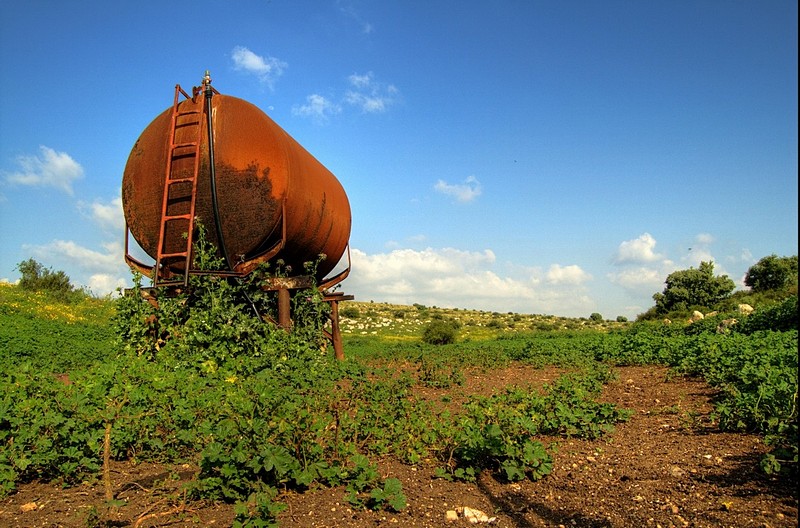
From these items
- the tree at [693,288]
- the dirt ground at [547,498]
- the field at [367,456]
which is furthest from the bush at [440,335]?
the tree at [693,288]

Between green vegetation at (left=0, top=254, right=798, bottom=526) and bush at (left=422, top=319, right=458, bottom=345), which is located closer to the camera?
green vegetation at (left=0, top=254, right=798, bottom=526)

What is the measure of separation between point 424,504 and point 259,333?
5688 millimetres

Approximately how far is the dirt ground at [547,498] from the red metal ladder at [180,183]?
469 cm

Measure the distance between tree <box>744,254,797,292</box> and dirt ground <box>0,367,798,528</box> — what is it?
36.1m

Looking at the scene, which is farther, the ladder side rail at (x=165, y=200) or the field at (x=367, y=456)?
the ladder side rail at (x=165, y=200)

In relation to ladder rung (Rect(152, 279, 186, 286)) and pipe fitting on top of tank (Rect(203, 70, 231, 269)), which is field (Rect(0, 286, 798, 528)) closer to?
ladder rung (Rect(152, 279, 186, 286))

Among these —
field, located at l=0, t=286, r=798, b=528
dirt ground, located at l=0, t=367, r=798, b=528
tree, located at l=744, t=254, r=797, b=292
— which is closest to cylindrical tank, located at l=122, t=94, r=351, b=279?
field, located at l=0, t=286, r=798, b=528

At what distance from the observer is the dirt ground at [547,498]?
10.3 ft

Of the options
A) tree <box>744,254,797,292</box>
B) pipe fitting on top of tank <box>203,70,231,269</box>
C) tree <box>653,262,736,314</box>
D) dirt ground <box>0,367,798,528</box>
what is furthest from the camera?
tree <box>653,262,736,314</box>

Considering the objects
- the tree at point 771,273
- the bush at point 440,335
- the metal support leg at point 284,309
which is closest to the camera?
the metal support leg at point 284,309

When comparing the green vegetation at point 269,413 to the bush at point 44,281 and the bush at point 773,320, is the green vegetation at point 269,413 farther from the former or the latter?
the bush at point 44,281

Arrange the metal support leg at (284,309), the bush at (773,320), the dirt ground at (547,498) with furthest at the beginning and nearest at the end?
the bush at (773,320), the metal support leg at (284,309), the dirt ground at (547,498)

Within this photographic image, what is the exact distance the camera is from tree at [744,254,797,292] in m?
34.0

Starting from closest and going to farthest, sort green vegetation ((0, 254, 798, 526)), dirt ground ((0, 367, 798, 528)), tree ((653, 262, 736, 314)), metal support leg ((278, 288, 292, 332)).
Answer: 1. dirt ground ((0, 367, 798, 528))
2. green vegetation ((0, 254, 798, 526))
3. metal support leg ((278, 288, 292, 332))
4. tree ((653, 262, 736, 314))
